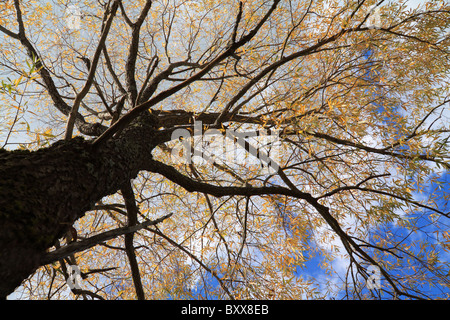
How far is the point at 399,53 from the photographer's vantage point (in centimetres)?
285

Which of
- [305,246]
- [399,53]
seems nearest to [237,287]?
[305,246]

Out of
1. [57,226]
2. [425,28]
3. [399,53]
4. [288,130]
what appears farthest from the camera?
[399,53]

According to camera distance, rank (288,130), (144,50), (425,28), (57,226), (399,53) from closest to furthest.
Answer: (57,226) → (288,130) → (425,28) → (399,53) → (144,50)

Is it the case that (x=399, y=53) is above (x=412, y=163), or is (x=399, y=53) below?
above

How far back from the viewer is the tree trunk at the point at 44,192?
0.85 meters

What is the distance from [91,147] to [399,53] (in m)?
3.27

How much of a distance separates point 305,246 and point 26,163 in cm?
278

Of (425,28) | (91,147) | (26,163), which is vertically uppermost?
(425,28)

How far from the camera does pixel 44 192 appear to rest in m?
1.05

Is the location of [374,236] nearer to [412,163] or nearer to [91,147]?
[412,163]

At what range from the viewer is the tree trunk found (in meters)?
0.85
